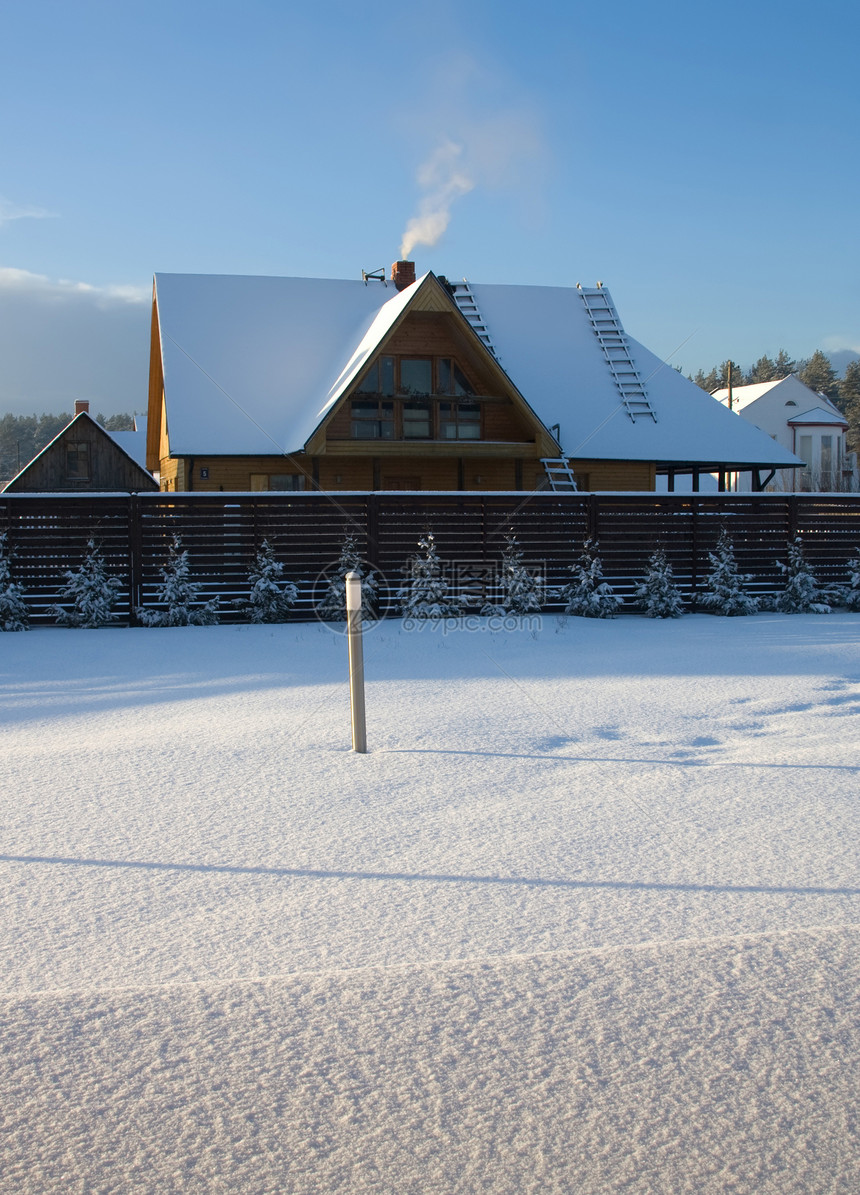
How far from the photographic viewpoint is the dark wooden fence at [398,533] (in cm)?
1343

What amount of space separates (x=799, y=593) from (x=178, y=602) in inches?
385

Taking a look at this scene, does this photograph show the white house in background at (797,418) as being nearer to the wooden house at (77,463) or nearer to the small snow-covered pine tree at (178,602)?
the wooden house at (77,463)

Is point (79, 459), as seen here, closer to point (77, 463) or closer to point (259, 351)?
point (77, 463)

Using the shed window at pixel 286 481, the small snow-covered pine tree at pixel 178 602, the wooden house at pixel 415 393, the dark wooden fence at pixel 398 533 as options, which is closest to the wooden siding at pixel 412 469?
the wooden house at pixel 415 393

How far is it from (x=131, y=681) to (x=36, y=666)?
1672mm

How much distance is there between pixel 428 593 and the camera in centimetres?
1386

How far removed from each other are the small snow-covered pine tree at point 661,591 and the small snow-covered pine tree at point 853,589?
10.4 feet

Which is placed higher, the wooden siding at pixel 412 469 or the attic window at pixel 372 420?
the attic window at pixel 372 420

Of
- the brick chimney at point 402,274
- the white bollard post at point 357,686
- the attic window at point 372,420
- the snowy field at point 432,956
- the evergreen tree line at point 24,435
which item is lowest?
the snowy field at point 432,956

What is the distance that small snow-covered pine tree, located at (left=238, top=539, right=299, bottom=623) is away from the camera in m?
13.6

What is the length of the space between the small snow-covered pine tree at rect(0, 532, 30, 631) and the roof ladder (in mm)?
11173

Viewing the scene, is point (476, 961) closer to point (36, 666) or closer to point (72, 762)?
point (72, 762)

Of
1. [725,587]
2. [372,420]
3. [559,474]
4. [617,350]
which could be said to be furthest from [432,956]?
[617,350]

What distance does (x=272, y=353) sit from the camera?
23.2 m
